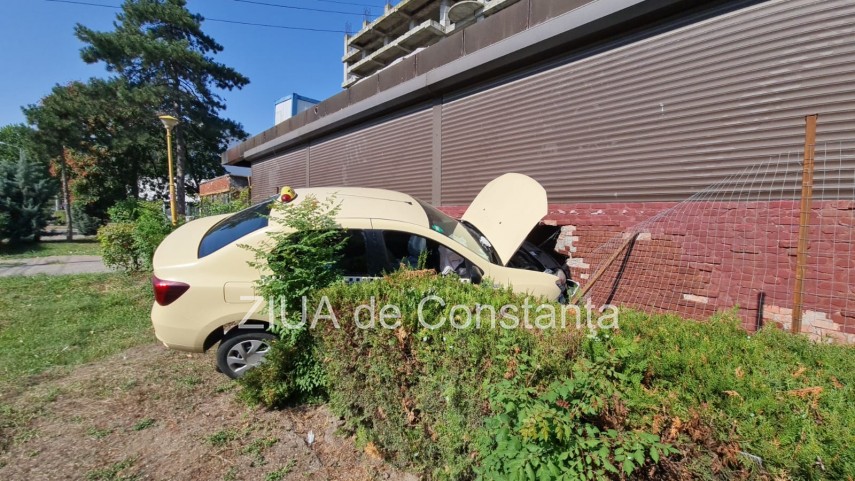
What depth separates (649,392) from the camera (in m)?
1.51

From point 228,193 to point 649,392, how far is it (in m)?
22.3

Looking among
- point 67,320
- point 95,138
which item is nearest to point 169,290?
point 67,320

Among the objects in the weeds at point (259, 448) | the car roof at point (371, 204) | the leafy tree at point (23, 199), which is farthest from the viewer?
the leafy tree at point (23, 199)

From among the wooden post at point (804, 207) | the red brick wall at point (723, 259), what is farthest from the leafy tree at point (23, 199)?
the wooden post at point (804, 207)

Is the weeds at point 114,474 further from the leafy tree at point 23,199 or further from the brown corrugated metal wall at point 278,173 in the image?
the leafy tree at point 23,199

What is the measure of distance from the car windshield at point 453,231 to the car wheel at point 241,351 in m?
1.90

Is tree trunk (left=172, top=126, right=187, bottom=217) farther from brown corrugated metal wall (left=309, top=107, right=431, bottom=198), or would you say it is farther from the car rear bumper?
the car rear bumper

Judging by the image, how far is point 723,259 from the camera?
436 cm

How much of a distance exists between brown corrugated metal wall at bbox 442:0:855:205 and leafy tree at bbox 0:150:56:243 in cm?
1988

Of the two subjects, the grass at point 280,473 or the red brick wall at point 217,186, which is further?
the red brick wall at point 217,186

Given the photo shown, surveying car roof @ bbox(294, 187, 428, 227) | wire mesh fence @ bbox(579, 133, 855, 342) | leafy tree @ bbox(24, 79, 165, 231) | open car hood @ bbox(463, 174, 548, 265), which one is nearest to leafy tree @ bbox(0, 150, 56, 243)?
leafy tree @ bbox(24, 79, 165, 231)

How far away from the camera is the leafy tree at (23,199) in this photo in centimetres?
1569

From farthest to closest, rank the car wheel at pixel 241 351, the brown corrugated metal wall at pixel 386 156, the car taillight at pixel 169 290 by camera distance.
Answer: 1. the brown corrugated metal wall at pixel 386 156
2. the car wheel at pixel 241 351
3. the car taillight at pixel 169 290

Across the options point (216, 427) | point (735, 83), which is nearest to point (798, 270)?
point (735, 83)
